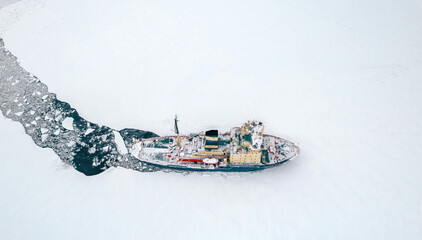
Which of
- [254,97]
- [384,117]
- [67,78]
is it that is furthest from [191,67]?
[384,117]

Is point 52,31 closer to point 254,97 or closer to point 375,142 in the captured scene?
point 254,97

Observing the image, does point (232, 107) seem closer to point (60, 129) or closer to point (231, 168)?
point (231, 168)

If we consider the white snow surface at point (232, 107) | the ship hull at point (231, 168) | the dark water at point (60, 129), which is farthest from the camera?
the dark water at point (60, 129)

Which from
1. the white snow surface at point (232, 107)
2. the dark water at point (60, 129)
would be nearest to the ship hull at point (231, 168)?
the white snow surface at point (232, 107)

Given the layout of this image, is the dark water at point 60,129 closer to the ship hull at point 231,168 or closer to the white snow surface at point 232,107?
the white snow surface at point 232,107

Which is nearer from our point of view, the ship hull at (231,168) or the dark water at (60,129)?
the ship hull at (231,168)

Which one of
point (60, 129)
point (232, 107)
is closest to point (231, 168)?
point (232, 107)

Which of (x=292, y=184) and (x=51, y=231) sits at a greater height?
(x=292, y=184)
